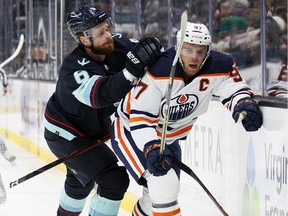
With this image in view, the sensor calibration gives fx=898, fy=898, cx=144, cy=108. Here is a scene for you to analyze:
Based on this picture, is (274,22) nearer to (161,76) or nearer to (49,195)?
(161,76)

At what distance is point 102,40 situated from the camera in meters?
3.68

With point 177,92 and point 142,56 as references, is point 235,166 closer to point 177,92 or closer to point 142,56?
point 177,92

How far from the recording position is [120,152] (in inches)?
140

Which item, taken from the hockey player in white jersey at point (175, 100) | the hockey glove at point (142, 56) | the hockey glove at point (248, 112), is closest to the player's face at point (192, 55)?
the hockey player in white jersey at point (175, 100)

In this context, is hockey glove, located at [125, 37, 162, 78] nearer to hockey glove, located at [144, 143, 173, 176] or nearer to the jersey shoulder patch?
the jersey shoulder patch

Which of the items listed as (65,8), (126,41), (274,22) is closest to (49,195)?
(65,8)

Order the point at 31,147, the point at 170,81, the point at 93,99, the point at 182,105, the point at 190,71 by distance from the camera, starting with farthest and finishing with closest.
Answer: the point at 31,147, the point at 93,99, the point at 182,105, the point at 190,71, the point at 170,81

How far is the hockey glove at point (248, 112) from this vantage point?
10.9ft

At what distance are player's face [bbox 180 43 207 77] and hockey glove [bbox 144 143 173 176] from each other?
0.31m

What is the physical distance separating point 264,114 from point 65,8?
418cm

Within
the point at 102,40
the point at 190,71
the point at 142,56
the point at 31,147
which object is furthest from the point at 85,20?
the point at 31,147

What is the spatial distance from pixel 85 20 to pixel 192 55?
65cm

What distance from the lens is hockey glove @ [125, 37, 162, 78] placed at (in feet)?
10.7

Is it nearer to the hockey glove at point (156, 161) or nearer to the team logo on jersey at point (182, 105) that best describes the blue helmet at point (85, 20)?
the team logo on jersey at point (182, 105)
